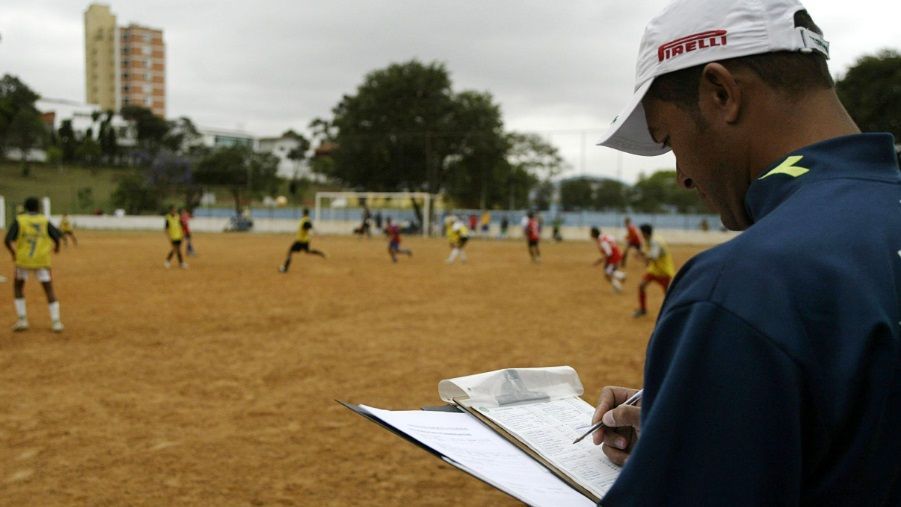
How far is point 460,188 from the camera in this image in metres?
50.5

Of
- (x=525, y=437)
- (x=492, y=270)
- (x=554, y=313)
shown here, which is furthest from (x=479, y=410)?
(x=492, y=270)

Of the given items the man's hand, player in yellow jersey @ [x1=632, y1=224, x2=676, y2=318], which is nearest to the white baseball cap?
the man's hand

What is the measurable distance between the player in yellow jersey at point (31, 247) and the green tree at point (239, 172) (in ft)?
151

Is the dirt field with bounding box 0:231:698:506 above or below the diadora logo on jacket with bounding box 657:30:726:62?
below

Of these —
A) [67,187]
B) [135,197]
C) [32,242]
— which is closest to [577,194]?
[32,242]

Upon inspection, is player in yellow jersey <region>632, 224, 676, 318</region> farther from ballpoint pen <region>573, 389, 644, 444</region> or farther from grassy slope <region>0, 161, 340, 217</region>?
grassy slope <region>0, 161, 340, 217</region>

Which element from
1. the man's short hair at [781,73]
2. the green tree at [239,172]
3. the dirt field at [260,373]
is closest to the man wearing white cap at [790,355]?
the man's short hair at [781,73]

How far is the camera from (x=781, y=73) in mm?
1120

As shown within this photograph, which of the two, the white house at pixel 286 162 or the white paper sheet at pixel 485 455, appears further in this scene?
the white house at pixel 286 162

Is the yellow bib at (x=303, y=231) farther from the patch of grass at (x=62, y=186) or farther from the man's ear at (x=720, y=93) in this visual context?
the patch of grass at (x=62, y=186)

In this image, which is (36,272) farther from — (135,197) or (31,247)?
(135,197)

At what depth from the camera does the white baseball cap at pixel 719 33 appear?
110 centimetres

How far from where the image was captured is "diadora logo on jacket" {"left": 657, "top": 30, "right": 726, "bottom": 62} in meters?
1.11

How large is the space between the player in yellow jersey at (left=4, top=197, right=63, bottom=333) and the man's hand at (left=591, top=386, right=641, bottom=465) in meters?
10.3
